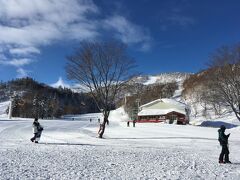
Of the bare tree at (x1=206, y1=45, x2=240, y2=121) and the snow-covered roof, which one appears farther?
the snow-covered roof

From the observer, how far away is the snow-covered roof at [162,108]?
81.1 metres

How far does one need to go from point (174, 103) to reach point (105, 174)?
73.4 metres

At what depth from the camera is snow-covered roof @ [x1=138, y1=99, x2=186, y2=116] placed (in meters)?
81.1

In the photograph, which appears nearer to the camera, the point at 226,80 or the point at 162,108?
the point at 226,80

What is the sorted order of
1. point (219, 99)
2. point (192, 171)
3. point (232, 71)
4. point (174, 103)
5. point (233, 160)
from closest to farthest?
point (192, 171)
point (233, 160)
point (232, 71)
point (219, 99)
point (174, 103)

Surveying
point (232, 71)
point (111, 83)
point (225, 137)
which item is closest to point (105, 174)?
point (225, 137)

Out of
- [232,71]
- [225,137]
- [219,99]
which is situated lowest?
[225,137]

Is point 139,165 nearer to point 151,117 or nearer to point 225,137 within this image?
point 225,137

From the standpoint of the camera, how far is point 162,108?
84938mm

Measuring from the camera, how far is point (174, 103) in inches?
3290

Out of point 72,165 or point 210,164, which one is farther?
Result: point 210,164

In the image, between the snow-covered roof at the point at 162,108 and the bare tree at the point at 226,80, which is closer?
the bare tree at the point at 226,80

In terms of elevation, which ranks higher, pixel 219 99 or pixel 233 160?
pixel 219 99

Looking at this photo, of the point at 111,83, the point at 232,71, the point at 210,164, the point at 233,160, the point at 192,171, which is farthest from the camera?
the point at 232,71
